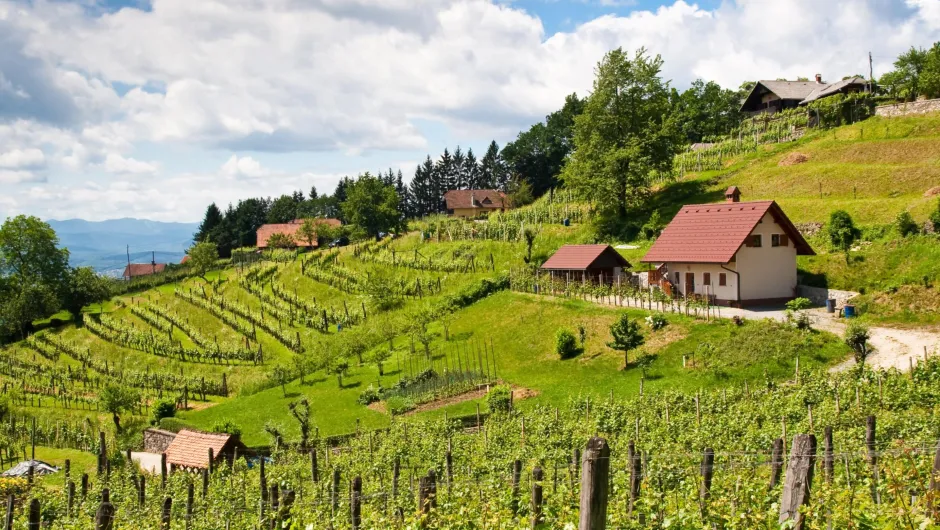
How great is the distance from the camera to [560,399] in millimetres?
26250

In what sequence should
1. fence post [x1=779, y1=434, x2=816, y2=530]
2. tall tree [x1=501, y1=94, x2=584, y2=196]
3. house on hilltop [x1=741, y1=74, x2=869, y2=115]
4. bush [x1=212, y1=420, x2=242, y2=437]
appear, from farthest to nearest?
tall tree [x1=501, y1=94, x2=584, y2=196], house on hilltop [x1=741, y1=74, x2=869, y2=115], bush [x1=212, y1=420, x2=242, y2=437], fence post [x1=779, y1=434, x2=816, y2=530]

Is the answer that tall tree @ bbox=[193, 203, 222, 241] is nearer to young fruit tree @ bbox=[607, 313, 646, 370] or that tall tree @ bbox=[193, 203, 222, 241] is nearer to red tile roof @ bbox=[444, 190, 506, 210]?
red tile roof @ bbox=[444, 190, 506, 210]

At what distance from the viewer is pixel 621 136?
53.4m

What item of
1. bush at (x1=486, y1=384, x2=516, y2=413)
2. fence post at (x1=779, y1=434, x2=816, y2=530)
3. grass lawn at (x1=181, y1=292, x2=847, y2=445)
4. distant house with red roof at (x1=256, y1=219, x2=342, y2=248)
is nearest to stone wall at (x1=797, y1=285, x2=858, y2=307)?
grass lawn at (x1=181, y1=292, x2=847, y2=445)

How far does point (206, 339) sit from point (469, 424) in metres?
34.5

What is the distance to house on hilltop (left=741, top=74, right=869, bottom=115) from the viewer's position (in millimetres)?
68312

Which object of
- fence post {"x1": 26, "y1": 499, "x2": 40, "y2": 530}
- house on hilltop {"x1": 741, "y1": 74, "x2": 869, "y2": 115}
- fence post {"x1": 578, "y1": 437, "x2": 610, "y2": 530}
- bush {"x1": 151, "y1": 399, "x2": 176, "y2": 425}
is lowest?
bush {"x1": 151, "y1": 399, "x2": 176, "y2": 425}

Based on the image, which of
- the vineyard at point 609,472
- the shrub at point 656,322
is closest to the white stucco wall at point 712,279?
the shrub at point 656,322

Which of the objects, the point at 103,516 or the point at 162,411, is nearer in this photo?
the point at 103,516

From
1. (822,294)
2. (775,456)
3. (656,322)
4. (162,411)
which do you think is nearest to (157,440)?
(162,411)

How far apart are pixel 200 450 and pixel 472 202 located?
74.3m

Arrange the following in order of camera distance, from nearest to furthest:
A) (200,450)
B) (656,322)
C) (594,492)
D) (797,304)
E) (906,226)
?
(594,492) → (200,450) → (797,304) → (656,322) → (906,226)

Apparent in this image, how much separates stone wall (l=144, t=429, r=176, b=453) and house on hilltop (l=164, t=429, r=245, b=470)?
13.1 feet

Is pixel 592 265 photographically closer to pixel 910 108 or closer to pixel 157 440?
pixel 157 440
